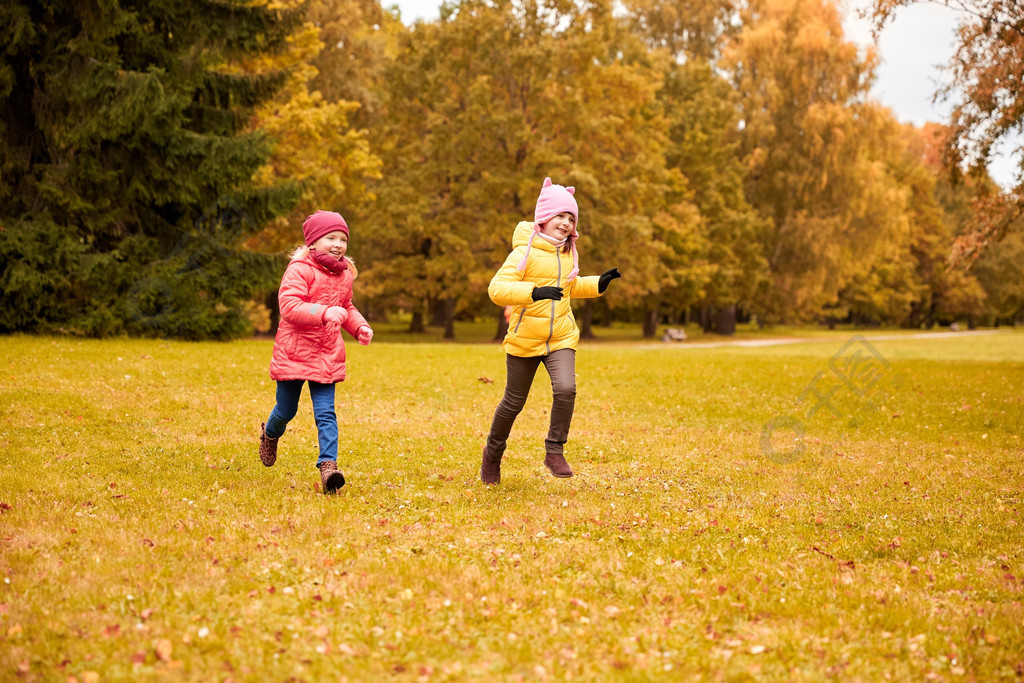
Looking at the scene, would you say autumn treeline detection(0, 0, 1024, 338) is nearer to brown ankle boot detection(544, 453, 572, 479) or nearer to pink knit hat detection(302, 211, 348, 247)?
pink knit hat detection(302, 211, 348, 247)

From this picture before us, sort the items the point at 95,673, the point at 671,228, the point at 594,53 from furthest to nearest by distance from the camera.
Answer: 1. the point at 671,228
2. the point at 594,53
3. the point at 95,673

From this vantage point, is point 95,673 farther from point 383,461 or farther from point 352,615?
point 383,461

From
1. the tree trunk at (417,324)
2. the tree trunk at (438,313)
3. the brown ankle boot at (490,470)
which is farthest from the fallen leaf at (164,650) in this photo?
the tree trunk at (438,313)

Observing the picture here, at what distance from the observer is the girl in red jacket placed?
634 cm

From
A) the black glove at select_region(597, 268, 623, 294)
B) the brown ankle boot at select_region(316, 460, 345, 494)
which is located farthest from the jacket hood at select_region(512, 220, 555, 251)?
the brown ankle boot at select_region(316, 460, 345, 494)

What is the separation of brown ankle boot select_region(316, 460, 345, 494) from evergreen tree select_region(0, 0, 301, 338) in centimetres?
1309

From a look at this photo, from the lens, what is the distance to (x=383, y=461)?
26.1ft

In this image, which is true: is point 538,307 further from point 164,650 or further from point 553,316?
point 164,650

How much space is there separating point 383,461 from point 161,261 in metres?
12.6

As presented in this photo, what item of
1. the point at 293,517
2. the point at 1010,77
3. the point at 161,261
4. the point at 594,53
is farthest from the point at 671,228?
the point at 293,517

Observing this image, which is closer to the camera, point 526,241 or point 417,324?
point 526,241

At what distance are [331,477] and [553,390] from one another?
187 cm

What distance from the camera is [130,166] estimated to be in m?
18.4

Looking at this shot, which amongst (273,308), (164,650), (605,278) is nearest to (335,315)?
(605,278)
